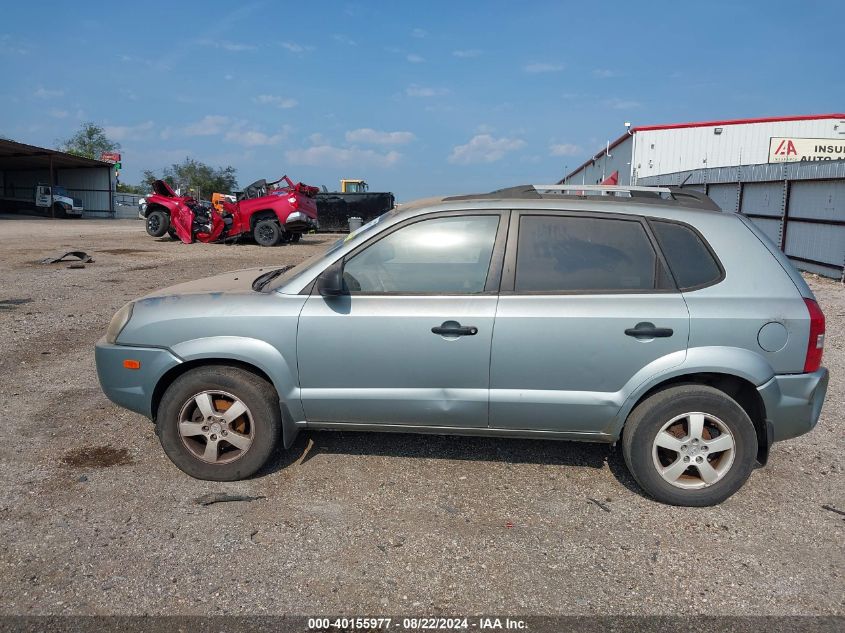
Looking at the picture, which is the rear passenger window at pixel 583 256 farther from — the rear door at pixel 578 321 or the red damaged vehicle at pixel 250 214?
the red damaged vehicle at pixel 250 214

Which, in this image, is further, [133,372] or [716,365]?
[133,372]

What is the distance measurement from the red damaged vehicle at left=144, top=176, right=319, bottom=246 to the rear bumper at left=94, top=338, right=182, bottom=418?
1521 cm

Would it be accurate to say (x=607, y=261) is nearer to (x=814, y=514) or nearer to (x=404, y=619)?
(x=814, y=514)

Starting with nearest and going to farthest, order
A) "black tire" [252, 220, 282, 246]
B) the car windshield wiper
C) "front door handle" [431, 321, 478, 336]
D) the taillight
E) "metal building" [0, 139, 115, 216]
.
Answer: the taillight
"front door handle" [431, 321, 478, 336]
the car windshield wiper
"black tire" [252, 220, 282, 246]
"metal building" [0, 139, 115, 216]

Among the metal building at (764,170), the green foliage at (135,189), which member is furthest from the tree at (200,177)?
the metal building at (764,170)

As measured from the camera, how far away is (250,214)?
1878cm

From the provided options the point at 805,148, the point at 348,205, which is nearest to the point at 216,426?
the point at 348,205

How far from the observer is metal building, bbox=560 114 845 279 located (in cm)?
1296

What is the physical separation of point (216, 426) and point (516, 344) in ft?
5.88

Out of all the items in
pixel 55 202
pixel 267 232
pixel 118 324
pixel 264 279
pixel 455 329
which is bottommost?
pixel 118 324

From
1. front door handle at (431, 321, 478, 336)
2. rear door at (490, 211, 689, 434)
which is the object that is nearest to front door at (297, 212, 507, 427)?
front door handle at (431, 321, 478, 336)

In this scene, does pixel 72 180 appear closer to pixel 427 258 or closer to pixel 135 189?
pixel 135 189

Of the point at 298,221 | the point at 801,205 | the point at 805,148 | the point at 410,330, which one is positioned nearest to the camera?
the point at 410,330

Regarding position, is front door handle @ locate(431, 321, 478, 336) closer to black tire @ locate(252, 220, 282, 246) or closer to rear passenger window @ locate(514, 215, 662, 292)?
rear passenger window @ locate(514, 215, 662, 292)
